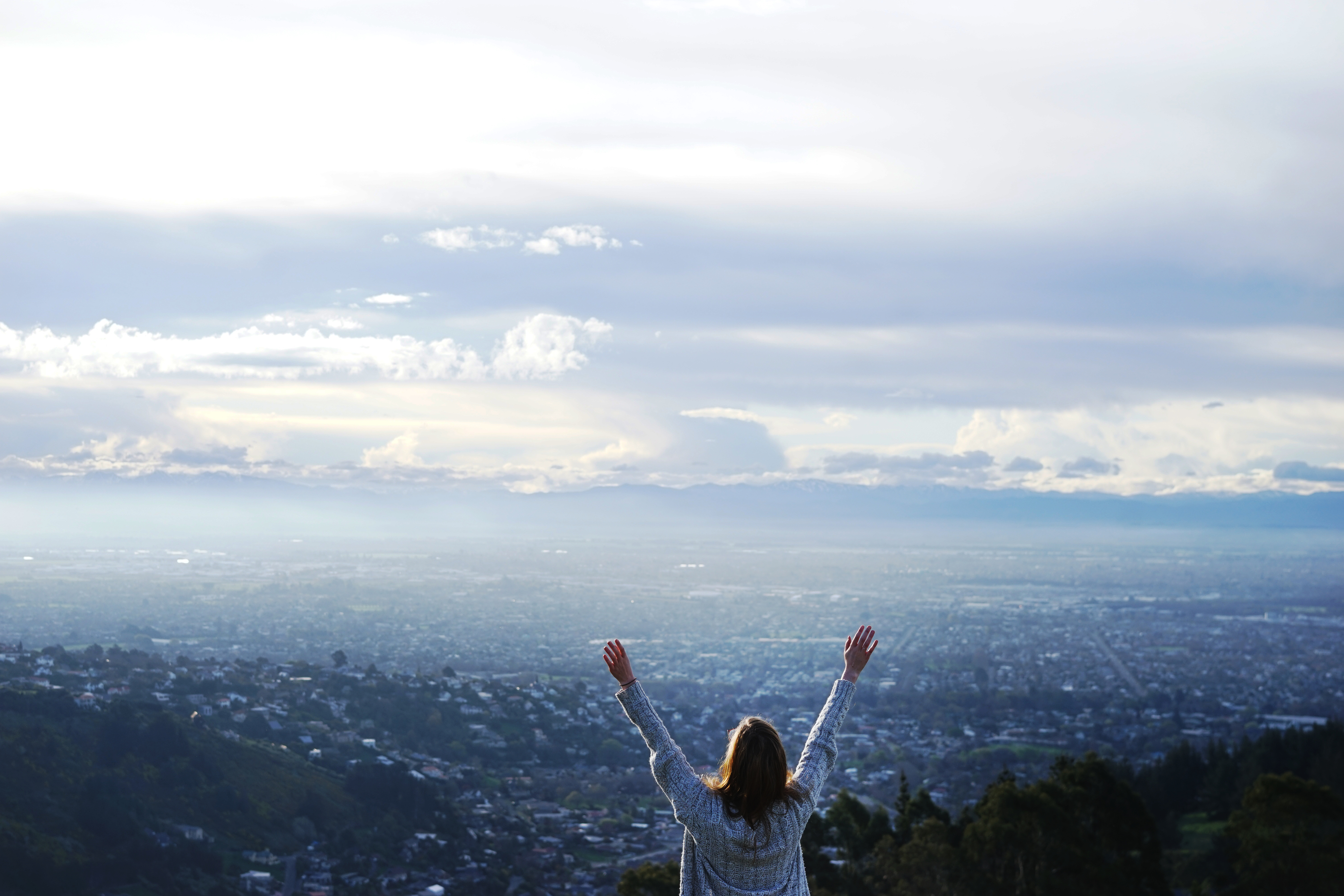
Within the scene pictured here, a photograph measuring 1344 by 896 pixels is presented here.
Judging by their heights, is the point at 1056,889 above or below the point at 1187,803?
above

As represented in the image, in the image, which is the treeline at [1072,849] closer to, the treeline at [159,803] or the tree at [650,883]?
the tree at [650,883]

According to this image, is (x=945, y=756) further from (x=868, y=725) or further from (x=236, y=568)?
(x=236, y=568)

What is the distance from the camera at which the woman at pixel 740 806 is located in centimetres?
248

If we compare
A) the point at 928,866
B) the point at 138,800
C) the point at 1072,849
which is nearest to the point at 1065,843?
the point at 1072,849

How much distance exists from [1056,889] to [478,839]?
13576 mm

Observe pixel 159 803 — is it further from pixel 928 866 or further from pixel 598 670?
pixel 598 670

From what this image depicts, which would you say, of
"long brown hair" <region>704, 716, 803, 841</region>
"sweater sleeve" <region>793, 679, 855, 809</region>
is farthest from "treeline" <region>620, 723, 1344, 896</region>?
"long brown hair" <region>704, 716, 803, 841</region>

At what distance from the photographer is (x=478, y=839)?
72.4ft

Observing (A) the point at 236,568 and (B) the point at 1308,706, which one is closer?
(B) the point at 1308,706

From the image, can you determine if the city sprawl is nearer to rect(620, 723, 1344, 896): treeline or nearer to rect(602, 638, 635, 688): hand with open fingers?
rect(620, 723, 1344, 896): treeline

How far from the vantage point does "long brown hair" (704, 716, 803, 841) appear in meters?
Result: 2.47

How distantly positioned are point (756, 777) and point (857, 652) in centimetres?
68

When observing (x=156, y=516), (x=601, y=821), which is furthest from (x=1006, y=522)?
(x=601, y=821)

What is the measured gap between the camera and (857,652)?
3.03 m
